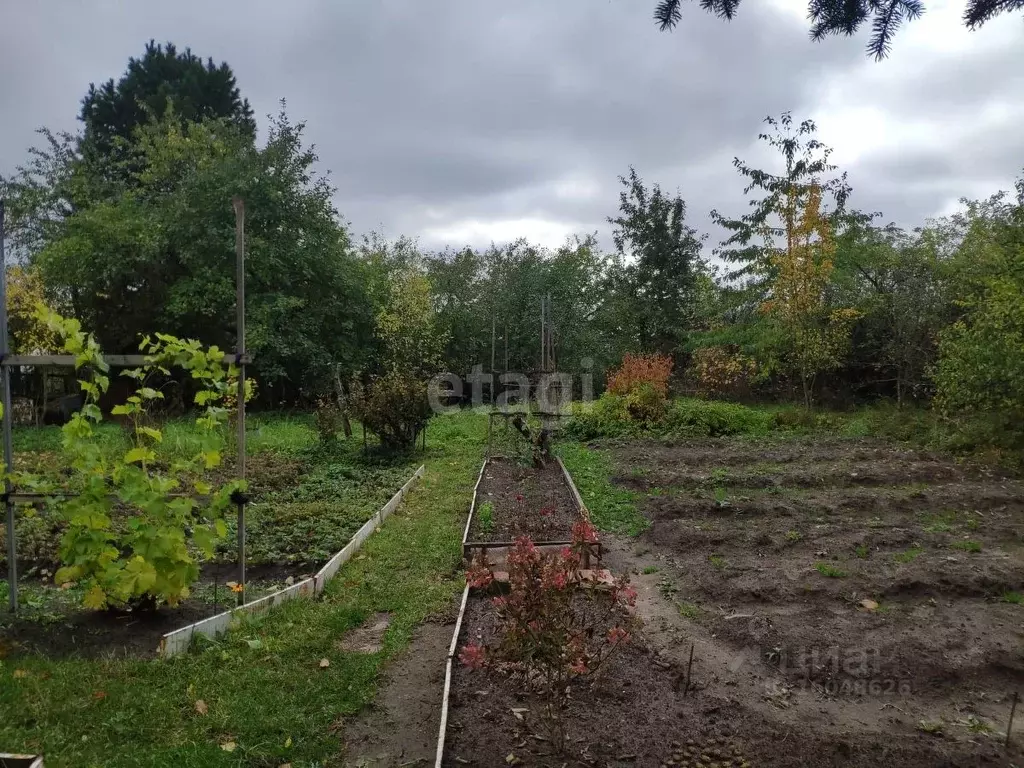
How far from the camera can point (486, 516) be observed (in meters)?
6.21

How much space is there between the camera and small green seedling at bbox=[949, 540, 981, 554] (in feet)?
17.4

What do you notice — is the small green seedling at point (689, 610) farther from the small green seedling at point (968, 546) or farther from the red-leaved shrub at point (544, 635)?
the small green seedling at point (968, 546)

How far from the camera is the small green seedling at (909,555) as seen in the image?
5.03 m

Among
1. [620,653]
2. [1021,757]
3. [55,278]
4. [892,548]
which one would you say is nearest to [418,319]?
[55,278]

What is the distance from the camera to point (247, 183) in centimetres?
1452

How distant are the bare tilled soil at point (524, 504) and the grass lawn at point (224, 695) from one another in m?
1.26

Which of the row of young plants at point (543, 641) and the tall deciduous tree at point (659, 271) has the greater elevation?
the tall deciduous tree at point (659, 271)

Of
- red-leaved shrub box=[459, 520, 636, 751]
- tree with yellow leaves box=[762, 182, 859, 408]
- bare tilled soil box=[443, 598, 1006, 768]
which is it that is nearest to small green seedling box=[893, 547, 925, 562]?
bare tilled soil box=[443, 598, 1006, 768]

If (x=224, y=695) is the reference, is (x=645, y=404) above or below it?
above

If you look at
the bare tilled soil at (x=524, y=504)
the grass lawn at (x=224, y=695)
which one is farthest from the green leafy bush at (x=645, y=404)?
the grass lawn at (x=224, y=695)

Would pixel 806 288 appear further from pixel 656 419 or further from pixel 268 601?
pixel 268 601

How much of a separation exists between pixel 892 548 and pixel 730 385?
1268 cm

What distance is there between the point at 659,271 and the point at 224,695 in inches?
704

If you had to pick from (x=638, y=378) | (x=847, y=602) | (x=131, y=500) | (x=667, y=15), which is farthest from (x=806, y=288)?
(x=131, y=500)
